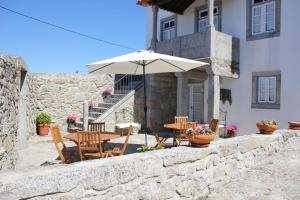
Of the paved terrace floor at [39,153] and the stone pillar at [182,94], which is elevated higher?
the stone pillar at [182,94]

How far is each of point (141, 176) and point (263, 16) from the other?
989 centimetres

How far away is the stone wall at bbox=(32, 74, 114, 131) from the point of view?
40.9 ft

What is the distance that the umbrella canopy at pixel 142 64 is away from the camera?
674cm

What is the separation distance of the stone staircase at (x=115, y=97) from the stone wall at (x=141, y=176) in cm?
775

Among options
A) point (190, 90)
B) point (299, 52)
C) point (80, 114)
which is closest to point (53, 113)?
point (80, 114)

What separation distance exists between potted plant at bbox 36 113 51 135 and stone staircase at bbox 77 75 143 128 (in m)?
1.26

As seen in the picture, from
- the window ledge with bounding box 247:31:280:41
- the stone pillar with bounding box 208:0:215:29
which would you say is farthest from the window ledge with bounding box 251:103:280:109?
the stone pillar with bounding box 208:0:215:29

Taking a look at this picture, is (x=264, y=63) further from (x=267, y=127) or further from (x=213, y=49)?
(x=267, y=127)

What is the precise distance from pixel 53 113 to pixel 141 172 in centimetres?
987

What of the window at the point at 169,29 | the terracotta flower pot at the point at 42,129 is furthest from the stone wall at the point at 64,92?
the window at the point at 169,29

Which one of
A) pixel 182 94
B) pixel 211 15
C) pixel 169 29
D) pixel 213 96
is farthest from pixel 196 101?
pixel 211 15

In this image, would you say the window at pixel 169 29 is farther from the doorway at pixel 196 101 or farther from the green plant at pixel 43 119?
the green plant at pixel 43 119

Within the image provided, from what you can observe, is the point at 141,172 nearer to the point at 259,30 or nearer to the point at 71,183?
the point at 71,183

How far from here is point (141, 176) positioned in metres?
3.66
